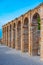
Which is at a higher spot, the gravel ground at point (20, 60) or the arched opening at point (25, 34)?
the arched opening at point (25, 34)

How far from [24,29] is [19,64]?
8.11 metres

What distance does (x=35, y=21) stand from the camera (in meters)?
17.2

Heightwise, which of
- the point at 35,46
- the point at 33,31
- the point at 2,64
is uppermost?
the point at 33,31

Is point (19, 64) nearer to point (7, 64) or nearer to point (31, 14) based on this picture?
point (7, 64)

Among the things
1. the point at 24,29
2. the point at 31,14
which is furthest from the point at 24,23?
the point at 31,14

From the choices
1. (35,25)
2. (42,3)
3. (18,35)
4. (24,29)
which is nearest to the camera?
(42,3)

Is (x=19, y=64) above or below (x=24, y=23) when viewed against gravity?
below

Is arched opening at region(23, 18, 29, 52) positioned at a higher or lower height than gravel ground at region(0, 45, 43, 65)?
higher

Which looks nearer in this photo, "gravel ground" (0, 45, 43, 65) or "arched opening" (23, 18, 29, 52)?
"gravel ground" (0, 45, 43, 65)

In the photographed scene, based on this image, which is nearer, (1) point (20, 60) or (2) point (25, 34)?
(1) point (20, 60)

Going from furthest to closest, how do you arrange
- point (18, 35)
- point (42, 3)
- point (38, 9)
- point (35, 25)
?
point (18, 35), point (35, 25), point (38, 9), point (42, 3)

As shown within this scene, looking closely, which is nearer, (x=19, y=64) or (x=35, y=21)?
(x=19, y=64)

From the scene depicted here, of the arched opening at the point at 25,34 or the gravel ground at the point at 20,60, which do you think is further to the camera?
the arched opening at the point at 25,34

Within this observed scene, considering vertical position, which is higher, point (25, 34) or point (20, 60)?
point (25, 34)
